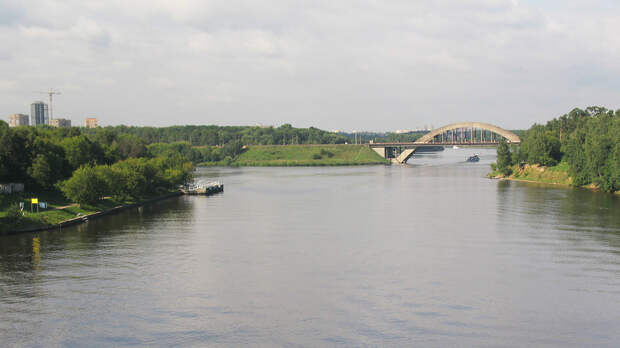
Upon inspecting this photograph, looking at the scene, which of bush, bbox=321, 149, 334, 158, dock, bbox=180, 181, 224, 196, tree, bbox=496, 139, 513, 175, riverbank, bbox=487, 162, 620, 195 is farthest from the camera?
bush, bbox=321, 149, 334, 158

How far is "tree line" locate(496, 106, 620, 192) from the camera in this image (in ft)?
221

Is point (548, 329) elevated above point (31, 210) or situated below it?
below

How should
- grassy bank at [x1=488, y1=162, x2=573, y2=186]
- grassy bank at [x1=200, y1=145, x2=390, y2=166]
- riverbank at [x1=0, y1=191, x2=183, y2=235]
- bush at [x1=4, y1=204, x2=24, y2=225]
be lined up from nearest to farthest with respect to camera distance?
bush at [x1=4, y1=204, x2=24, y2=225] → riverbank at [x1=0, y1=191, x2=183, y2=235] → grassy bank at [x1=488, y1=162, x2=573, y2=186] → grassy bank at [x1=200, y1=145, x2=390, y2=166]

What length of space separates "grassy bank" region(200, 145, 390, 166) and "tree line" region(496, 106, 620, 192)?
6294 centimetres

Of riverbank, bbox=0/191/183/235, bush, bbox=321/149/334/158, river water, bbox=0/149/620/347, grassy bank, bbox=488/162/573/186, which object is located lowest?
river water, bbox=0/149/620/347

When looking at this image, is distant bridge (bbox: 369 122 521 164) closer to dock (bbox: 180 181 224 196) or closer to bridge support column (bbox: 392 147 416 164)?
bridge support column (bbox: 392 147 416 164)

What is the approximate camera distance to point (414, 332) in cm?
2011

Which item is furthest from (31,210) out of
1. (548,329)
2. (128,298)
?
(548,329)

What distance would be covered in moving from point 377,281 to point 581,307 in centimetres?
853

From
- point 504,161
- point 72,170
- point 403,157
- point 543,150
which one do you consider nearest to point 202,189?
point 72,170

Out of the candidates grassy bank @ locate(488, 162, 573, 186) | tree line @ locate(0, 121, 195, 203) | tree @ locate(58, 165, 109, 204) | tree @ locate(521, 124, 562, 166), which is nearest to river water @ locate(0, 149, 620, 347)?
tree @ locate(58, 165, 109, 204)

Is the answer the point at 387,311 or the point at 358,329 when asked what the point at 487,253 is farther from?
the point at 358,329

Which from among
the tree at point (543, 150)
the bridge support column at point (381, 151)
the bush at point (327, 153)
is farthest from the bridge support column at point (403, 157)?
the tree at point (543, 150)

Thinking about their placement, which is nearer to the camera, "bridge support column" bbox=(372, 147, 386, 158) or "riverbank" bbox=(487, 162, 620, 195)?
"riverbank" bbox=(487, 162, 620, 195)
